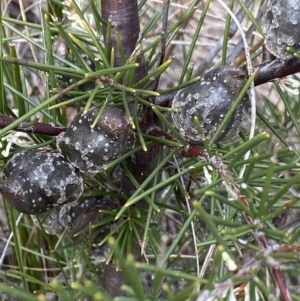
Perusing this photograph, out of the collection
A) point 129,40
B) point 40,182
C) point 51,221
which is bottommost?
point 51,221

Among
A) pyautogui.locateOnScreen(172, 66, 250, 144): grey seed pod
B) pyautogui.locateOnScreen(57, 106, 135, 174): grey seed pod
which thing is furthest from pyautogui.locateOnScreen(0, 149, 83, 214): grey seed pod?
pyautogui.locateOnScreen(172, 66, 250, 144): grey seed pod

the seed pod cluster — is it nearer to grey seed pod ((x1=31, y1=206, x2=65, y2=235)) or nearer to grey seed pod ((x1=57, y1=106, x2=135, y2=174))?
grey seed pod ((x1=31, y1=206, x2=65, y2=235))

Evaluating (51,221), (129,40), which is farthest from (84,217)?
(129,40)

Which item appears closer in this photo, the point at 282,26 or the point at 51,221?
the point at 282,26

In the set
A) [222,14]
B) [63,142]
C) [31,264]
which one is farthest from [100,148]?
[222,14]

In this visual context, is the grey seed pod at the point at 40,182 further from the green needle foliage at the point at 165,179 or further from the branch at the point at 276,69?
the branch at the point at 276,69

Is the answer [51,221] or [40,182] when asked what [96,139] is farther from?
[51,221]

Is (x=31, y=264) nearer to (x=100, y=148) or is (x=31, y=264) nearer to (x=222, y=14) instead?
(x=100, y=148)
